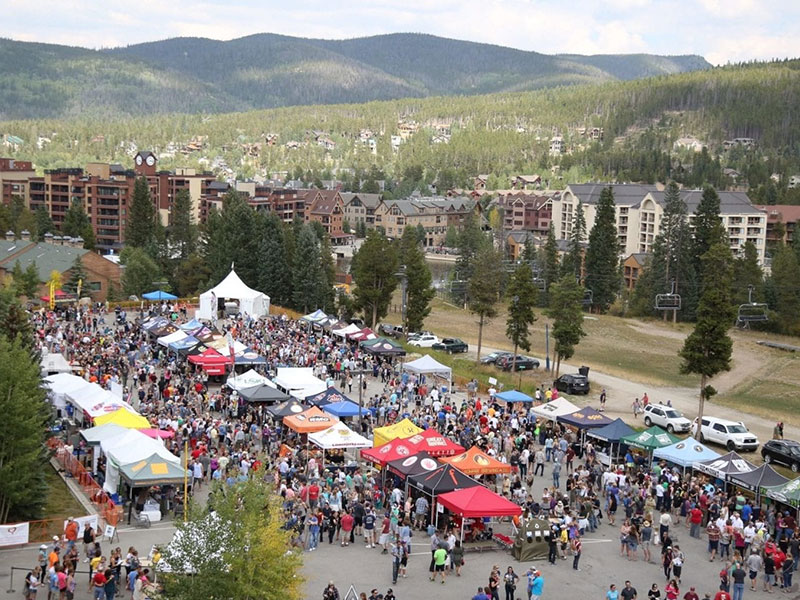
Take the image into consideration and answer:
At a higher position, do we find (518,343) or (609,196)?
(609,196)

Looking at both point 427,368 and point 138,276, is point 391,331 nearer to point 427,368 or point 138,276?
point 427,368

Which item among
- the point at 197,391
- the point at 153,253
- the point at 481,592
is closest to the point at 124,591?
the point at 481,592

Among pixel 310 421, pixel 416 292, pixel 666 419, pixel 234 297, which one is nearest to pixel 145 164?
pixel 234 297

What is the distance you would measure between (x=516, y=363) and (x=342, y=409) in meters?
20.9

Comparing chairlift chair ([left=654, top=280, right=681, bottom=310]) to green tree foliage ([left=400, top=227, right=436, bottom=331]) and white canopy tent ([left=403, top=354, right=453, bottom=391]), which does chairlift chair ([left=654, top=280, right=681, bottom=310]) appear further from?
white canopy tent ([left=403, top=354, right=453, bottom=391])

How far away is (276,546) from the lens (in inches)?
659

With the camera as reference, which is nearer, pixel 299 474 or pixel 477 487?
pixel 477 487

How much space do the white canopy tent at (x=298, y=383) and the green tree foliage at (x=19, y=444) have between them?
499 inches

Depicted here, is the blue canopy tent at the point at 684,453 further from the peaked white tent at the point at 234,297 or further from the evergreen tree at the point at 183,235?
the evergreen tree at the point at 183,235

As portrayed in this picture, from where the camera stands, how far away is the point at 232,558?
16.2 metres

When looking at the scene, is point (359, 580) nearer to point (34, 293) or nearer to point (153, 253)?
point (34, 293)

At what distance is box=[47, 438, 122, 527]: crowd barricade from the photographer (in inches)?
951

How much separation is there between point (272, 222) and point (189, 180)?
66.8 meters

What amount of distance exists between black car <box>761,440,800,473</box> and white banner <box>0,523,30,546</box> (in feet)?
78.2
